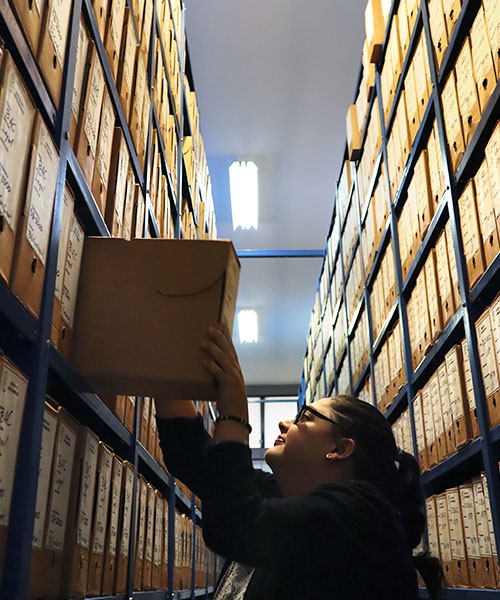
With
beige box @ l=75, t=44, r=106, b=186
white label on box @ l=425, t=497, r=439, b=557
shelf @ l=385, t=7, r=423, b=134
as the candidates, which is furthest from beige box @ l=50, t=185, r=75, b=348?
shelf @ l=385, t=7, r=423, b=134

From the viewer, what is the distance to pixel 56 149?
112 cm

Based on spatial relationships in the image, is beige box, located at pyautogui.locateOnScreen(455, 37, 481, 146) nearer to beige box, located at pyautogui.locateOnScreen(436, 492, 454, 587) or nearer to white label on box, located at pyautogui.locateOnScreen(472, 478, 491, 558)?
white label on box, located at pyautogui.locateOnScreen(472, 478, 491, 558)

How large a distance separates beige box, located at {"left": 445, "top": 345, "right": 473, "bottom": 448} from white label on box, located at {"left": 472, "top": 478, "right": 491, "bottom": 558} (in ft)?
0.41

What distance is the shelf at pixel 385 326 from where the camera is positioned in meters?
2.61

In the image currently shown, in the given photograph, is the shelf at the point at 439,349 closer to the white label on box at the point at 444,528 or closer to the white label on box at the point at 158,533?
the white label on box at the point at 444,528

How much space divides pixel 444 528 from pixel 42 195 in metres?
1.55

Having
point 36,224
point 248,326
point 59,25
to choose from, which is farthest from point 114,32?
point 248,326

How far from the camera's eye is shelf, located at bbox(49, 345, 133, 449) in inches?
43.8

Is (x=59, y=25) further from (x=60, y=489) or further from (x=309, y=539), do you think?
(x=309, y=539)

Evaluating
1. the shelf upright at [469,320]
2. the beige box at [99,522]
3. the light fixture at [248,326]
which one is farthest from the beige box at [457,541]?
the light fixture at [248,326]

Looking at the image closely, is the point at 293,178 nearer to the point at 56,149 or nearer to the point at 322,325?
the point at 322,325

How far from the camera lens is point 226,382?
1.09 metres

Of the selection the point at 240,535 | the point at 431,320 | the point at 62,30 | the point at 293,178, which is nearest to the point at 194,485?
the point at 240,535

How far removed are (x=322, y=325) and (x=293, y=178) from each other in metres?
1.20
